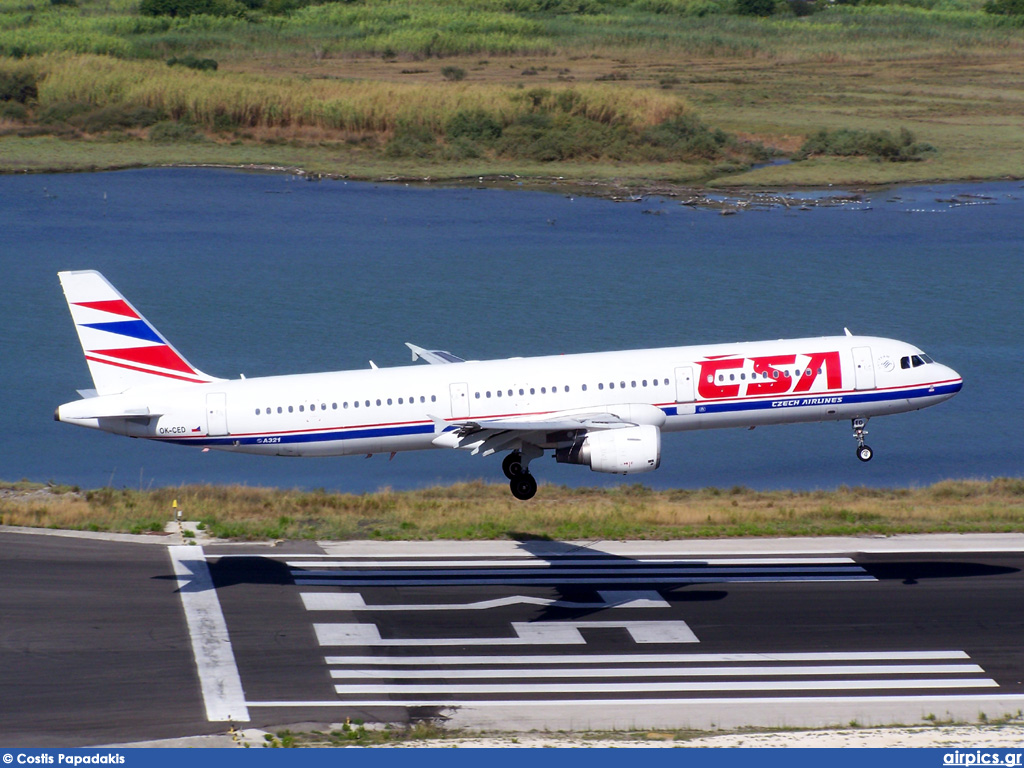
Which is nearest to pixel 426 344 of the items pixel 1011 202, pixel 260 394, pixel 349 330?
pixel 349 330

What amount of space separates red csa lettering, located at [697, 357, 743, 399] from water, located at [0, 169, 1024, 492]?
26.1m

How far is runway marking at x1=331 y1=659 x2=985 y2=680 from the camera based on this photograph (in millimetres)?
43281

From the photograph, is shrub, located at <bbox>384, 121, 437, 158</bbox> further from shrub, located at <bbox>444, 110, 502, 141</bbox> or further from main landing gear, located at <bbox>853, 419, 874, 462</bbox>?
main landing gear, located at <bbox>853, 419, 874, 462</bbox>

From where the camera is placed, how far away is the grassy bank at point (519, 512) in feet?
200

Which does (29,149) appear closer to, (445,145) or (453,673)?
(445,145)

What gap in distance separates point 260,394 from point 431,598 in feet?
34.5

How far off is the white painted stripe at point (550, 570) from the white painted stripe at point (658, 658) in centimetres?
918

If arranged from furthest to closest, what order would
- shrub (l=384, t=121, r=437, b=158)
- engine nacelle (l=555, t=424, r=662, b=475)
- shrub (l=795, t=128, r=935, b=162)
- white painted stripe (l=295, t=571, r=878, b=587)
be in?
shrub (l=384, t=121, r=437, b=158), shrub (l=795, t=128, r=935, b=162), white painted stripe (l=295, t=571, r=878, b=587), engine nacelle (l=555, t=424, r=662, b=475)

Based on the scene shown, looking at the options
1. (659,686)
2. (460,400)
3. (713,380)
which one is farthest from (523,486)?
(659,686)

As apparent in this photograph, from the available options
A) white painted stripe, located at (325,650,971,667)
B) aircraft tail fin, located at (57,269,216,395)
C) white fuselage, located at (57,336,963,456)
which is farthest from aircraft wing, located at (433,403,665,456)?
aircraft tail fin, located at (57,269,216,395)

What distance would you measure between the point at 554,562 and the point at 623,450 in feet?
26.2

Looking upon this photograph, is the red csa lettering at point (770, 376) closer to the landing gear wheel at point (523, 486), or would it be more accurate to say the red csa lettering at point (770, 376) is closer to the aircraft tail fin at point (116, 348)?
the landing gear wheel at point (523, 486)

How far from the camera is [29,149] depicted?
150 m

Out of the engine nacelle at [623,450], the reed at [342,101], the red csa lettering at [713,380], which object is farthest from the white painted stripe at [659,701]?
the reed at [342,101]
